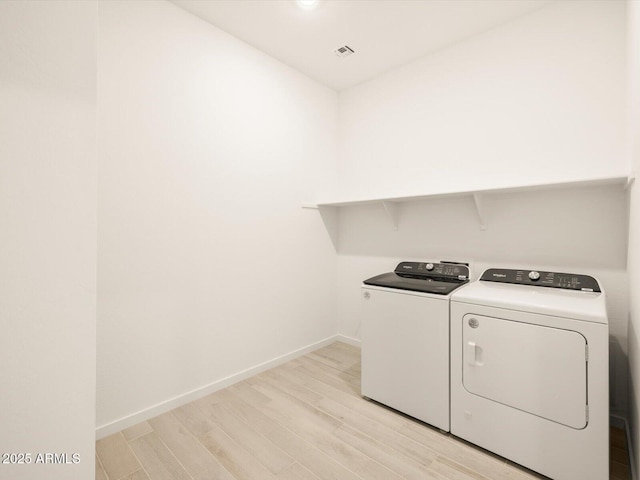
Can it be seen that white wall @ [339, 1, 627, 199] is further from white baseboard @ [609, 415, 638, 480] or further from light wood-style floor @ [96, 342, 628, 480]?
light wood-style floor @ [96, 342, 628, 480]

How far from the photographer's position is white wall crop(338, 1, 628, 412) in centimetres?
169

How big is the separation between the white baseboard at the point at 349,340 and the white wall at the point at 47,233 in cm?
233

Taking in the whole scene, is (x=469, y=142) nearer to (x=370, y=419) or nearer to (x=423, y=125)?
(x=423, y=125)

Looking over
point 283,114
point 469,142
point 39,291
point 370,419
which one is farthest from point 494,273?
point 39,291

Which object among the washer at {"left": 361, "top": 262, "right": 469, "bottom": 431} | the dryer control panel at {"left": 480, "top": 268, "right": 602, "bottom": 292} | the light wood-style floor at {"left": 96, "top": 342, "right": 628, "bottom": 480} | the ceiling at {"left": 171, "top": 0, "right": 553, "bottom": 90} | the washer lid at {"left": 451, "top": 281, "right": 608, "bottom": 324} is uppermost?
the ceiling at {"left": 171, "top": 0, "right": 553, "bottom": 90}

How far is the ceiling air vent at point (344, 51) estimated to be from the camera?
2323 mm

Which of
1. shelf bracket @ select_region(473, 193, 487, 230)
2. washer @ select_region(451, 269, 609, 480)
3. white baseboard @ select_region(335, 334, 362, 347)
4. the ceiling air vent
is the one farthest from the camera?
white baseboard @ select_region(335, 334, 362, 347)

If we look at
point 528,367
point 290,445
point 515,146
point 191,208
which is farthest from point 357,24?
point 290,445

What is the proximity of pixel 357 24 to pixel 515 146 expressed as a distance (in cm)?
142

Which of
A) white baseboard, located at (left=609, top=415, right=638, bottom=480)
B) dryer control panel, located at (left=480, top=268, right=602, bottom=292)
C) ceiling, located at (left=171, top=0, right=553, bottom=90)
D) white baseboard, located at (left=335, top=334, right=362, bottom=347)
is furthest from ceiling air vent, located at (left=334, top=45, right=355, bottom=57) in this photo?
white baseboard, located at (left=609, top=415, right=638, bottom=480)

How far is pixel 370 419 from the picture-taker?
5.78 ft

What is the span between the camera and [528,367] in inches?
53.2

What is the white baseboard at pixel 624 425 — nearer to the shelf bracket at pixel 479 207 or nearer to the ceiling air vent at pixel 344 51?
the shelf bracket at pixel 479 207

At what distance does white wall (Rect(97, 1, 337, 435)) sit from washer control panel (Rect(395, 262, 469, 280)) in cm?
93
